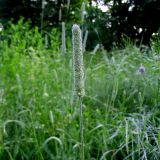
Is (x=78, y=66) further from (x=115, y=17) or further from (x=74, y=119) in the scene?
(x=115, y=17)

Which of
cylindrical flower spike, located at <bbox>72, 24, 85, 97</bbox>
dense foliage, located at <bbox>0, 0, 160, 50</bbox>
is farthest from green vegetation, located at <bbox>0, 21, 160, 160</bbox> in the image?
dense foliage, located at <bbox>0, 0, 160, 50</bbox>

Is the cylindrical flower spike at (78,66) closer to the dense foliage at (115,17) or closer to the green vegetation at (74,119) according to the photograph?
the green vegetation at (74,119)

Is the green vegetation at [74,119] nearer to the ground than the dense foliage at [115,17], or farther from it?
nearer to the ground

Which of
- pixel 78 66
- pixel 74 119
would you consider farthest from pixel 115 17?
pixel 78 66

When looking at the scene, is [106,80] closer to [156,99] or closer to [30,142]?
[156,99]

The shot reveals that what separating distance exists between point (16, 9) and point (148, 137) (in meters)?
9.75

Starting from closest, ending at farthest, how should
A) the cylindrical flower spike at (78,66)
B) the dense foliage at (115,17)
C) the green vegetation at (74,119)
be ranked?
the cylindrical flower spike at (78,66)
the green vegetation at (74,119)
the dense foliage at (115,17)

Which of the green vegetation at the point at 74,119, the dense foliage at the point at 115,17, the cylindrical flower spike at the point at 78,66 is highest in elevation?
the dense foliage at the point at 115,17

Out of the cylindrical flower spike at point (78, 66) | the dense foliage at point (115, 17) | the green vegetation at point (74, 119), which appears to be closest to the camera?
the cylindrical flower spike at point (78, 66)

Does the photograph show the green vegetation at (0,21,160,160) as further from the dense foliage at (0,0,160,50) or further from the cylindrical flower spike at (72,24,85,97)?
the dense foliage at (0,0,160,50)

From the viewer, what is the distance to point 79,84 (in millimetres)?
1331

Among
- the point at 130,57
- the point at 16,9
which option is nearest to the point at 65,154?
the point at 130,57

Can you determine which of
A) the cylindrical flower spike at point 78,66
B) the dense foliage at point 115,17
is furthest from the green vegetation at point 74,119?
the dense foliage at point 115,17

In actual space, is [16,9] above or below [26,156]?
above
